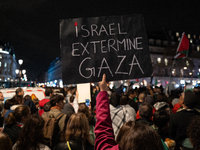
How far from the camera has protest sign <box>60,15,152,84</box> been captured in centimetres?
263

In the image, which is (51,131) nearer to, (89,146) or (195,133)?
(89,146)

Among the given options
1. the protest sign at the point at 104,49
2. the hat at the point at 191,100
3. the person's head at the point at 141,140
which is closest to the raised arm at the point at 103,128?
the person's head at the point at 141,140

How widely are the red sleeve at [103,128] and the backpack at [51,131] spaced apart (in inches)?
105

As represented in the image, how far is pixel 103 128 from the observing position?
1.53 meters

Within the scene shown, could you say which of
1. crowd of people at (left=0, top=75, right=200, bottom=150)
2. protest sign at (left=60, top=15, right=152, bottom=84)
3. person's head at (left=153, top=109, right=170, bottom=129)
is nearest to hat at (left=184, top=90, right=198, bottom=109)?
crowd of people at (left=0, top=75, right=200, bottom=150)

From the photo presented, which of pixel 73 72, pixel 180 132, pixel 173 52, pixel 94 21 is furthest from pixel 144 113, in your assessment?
pixel 173 52

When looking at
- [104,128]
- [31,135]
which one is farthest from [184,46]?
A: [104,128]

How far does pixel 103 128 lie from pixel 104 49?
58.1 inches

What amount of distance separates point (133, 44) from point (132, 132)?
1.82m

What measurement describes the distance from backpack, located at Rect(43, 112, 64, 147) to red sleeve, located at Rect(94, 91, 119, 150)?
267cm

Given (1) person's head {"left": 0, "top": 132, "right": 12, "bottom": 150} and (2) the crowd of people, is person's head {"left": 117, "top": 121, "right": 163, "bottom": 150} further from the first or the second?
(1) person's head {"left": 0, "top": 132, "right": 12, "bottom": 150}

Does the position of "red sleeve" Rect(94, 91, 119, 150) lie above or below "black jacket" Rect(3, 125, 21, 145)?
above

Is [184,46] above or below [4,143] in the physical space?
above

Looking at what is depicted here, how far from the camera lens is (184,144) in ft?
10.2
